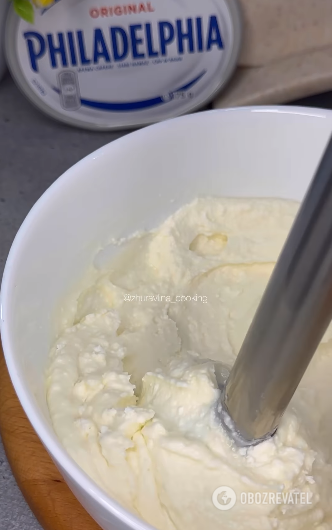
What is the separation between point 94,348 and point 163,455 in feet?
0.36

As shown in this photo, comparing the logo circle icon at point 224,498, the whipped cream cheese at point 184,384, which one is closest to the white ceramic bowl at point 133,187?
the whipped cream cheese at point 184,384

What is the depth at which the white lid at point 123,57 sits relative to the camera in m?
0.63

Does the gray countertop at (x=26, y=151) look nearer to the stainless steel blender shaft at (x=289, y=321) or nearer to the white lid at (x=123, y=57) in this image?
the white lid at (x=123, y=57)

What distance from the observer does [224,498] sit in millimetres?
394

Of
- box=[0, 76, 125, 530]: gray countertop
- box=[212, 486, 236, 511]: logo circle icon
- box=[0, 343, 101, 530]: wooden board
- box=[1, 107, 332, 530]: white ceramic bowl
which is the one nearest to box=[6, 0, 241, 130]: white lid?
box=[0, 76, 125, 530]: gray countertop

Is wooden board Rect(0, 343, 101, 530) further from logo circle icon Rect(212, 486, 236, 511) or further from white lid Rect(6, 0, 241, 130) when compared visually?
white lid Rect(6, 0, 241, 130)

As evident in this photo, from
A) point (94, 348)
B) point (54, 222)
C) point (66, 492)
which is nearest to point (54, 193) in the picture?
point (54, 222)

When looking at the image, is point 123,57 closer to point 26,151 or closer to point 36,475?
point 26,151

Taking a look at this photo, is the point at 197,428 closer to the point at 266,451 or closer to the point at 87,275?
the point at 266,451

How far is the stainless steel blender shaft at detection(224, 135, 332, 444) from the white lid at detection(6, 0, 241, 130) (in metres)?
0.44

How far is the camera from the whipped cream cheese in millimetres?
395

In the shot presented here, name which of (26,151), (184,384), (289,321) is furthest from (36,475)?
(26,151)

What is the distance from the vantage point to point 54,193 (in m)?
0.45

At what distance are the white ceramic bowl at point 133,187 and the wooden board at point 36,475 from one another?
0.35 feet
